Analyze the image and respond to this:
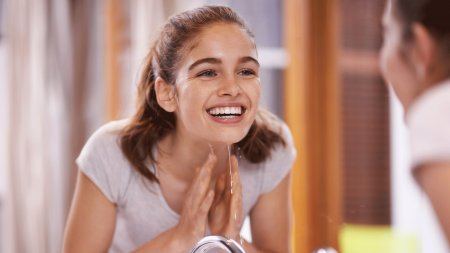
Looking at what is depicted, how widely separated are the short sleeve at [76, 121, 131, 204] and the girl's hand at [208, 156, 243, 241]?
0.12 m

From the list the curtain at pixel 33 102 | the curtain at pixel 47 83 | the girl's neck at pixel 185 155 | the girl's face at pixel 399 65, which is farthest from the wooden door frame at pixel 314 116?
the curtain at pixel 33 102

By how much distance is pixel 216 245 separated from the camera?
1.56 ft

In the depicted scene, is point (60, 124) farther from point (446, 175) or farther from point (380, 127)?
point (446, 175)

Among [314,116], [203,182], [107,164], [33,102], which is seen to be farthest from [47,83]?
[203,182]

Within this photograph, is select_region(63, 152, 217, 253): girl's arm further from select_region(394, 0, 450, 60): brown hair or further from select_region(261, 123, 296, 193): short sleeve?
select_region(394, 0, 450, 60): brown hair

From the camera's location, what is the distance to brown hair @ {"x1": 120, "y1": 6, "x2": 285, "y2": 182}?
512 millimetres

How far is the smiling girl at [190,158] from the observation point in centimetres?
49

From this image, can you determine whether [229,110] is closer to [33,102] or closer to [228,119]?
[228,119]

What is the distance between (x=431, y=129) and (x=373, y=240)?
0.33 meters

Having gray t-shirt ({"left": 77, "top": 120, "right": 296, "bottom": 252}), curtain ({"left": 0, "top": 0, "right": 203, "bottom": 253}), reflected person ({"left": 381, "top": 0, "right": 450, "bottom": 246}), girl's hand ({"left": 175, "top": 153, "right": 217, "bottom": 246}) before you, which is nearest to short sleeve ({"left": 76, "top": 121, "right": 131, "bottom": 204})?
gray t-shirt ({"left": 77, "top": 120, "right": 296, "bottom": 252})

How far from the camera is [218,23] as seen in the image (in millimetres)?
502

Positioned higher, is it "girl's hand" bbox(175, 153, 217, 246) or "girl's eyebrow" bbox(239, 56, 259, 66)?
"girl's eyebrow" bbox(239, 56, 259, 66)

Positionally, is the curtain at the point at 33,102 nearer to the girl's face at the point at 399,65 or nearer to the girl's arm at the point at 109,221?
the girl's arm at the point at 109,221

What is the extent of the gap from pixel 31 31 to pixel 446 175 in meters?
1.26
